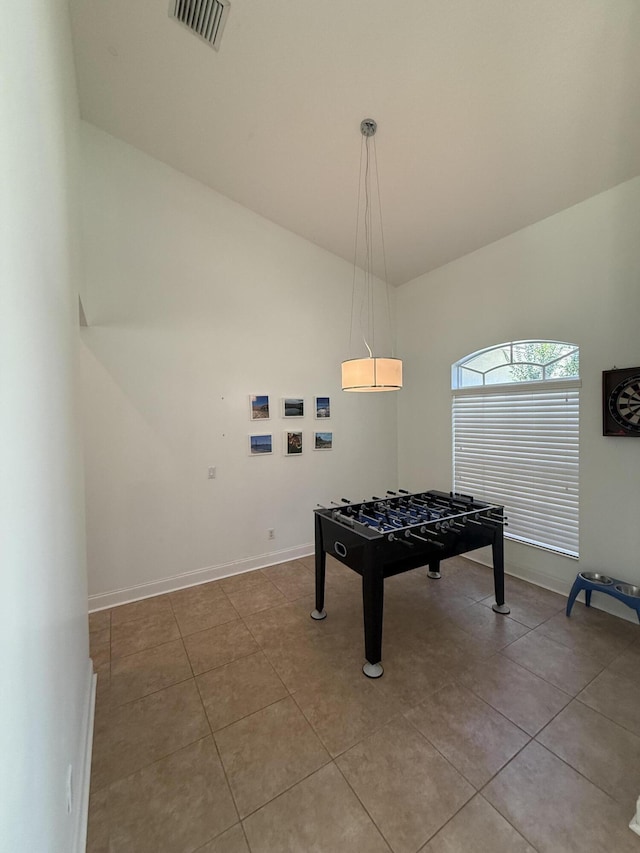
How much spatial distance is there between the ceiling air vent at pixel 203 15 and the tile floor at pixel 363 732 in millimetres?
4095

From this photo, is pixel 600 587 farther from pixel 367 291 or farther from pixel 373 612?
pixel 367 291

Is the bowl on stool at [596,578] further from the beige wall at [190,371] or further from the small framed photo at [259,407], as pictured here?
the small framed photo at [259,407]

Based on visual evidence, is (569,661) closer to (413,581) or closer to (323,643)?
(413,581)

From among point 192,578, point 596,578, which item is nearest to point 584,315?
point 596,578

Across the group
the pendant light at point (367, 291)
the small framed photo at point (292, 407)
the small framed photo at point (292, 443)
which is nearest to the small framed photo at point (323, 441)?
the small framed photo at point (292, 443)

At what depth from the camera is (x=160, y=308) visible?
125 inches

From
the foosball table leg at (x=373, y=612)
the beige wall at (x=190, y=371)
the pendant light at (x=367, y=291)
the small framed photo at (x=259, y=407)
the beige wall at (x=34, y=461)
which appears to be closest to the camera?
the beige wall at (x=34, y=461)

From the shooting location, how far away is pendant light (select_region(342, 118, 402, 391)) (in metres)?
2.44

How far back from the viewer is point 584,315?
9.48 feet

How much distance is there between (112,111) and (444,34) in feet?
8.24

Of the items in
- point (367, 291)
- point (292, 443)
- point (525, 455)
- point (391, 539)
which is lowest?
point (391, 539)

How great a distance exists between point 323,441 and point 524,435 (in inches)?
84.5

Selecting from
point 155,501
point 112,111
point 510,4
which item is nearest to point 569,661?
point 155,501

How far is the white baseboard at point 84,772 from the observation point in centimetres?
131
